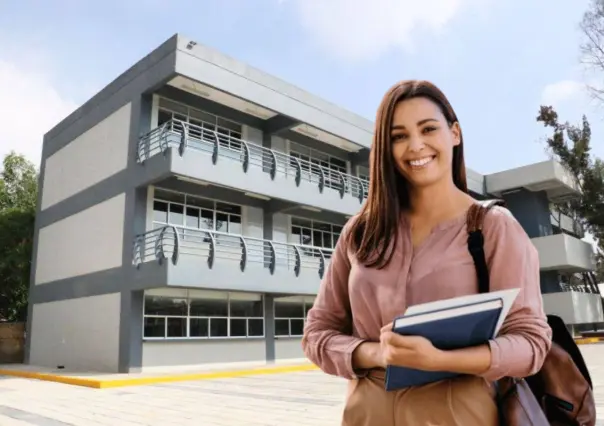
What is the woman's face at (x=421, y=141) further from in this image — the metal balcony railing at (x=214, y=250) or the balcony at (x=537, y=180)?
the balcony at (x=537, y=180)

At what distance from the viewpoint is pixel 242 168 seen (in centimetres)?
1524

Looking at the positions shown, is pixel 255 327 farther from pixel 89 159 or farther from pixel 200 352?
pixel 89 159

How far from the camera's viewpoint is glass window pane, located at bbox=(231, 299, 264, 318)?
52.2 feet

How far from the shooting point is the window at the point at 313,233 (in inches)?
723

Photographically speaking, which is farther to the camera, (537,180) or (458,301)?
(537,180)

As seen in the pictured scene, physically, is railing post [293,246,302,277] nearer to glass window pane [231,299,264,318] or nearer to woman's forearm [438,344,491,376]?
glass window pane [231,299,264,318]

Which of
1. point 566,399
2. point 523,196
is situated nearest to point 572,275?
point 523,196

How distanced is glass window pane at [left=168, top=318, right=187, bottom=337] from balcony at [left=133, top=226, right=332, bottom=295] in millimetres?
1682

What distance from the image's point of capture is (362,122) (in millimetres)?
19922

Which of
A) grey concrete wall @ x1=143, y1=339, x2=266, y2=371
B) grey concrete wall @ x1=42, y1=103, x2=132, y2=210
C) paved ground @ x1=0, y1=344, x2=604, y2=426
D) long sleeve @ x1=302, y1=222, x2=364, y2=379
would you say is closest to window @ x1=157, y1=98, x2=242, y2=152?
grey concrete wall @ x1=42, y1=103, x2=132, y2=210

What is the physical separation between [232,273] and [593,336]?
20.1m

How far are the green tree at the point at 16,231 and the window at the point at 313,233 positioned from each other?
11.4 meters

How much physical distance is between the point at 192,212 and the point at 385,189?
14.4 meters

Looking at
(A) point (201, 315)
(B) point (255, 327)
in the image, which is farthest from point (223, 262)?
(B) point (255, 327)
